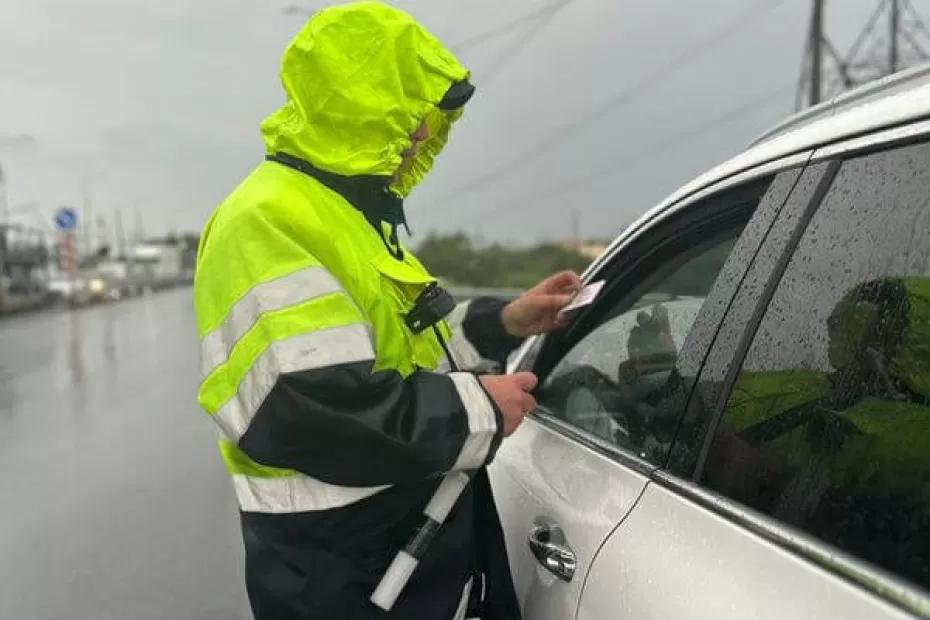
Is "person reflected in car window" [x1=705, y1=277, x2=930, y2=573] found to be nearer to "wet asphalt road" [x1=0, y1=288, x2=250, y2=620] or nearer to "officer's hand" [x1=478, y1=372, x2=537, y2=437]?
"officer's hand" [x1=478, y1=372, x2=537, y2=437]

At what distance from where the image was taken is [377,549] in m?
1.80

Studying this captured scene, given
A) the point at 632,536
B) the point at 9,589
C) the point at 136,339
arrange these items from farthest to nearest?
the point at 136,339
the point at 9,589
the point at 632,536

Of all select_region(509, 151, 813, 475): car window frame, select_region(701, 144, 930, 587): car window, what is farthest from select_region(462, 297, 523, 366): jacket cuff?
select_region(701, 144, 930, 587): car window

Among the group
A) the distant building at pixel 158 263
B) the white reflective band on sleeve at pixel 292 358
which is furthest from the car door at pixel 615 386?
the distant building at pixel 158 263

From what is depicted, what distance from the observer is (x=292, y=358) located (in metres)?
1.60

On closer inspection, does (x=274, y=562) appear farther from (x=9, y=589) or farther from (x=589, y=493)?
(x=9, y=589)

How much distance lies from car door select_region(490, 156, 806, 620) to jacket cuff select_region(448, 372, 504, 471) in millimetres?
214

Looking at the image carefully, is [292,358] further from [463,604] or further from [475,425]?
[463,604]

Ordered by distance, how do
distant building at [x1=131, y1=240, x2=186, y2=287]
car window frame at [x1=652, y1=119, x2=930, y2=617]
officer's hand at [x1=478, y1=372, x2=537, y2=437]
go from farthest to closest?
distant building at [x1=131, y1=240, x2=186, y2=287] → officer's hand at [x1=478, y1=372, x2=537, y2=437] → car window frame at [x1=652, y1=119, x2=930, y2=617]

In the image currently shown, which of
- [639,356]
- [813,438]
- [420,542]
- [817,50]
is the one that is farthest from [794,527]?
[817,50]

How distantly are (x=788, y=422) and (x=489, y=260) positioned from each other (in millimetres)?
29942

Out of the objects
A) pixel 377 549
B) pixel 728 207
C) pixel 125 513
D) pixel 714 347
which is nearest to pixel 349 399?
pixel 377 549

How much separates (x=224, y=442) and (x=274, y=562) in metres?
0.28

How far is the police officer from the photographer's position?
5.34ft
